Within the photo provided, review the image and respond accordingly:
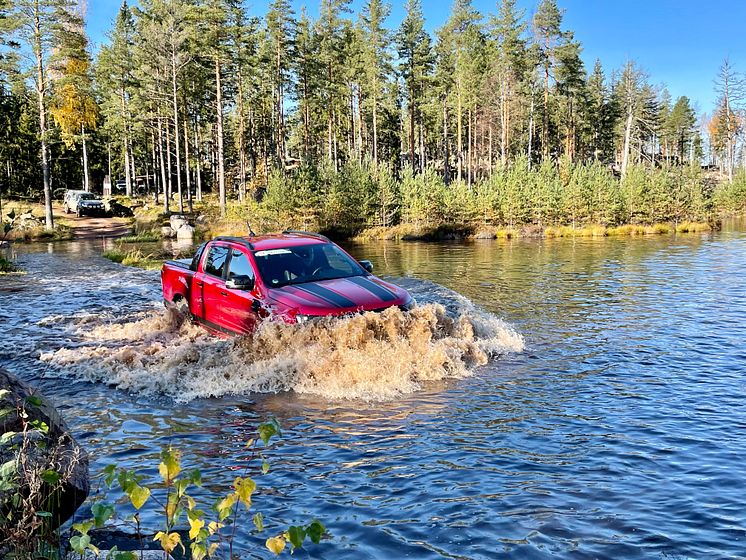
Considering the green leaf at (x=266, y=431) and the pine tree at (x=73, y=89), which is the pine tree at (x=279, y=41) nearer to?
A: the pine tree at (x=73, y=89)

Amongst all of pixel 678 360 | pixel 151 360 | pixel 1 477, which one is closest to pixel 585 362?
pixel 678 360

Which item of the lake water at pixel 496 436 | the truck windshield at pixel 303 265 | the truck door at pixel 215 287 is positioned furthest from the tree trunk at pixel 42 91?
the truck windshield at pixel 303 265

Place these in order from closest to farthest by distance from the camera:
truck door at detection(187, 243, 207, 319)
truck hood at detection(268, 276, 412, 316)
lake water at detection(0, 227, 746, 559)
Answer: lake water at detection(0, 227, 746, 559)
truck hood at detection(268, 276, 412, 316)
truck door at detection(187, 243, 207, 319)

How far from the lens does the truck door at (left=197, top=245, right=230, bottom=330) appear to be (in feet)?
34.7

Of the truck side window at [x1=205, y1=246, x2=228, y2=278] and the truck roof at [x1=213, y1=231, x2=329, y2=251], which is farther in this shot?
the truck side window at [x1=205, y1=246, x2=228, y2=278]

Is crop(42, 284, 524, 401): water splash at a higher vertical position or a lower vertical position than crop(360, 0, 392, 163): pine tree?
lower

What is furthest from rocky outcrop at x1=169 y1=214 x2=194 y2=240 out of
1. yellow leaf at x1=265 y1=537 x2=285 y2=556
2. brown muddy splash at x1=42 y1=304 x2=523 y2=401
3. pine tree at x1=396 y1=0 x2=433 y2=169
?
yellow leaf at x1=265 y1=537 x2=285 y2=556

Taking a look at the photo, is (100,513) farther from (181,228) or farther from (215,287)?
(181,228)

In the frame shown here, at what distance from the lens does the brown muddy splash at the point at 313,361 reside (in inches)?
337

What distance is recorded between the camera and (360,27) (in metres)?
59.9

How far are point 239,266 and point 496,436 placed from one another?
5.49 meters

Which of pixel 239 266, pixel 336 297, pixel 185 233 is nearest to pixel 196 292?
pixel 239 266

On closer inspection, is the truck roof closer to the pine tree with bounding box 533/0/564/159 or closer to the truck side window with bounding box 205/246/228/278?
the truck side window with bounding box 205/246/228/278

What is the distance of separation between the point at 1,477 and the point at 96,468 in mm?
2804
